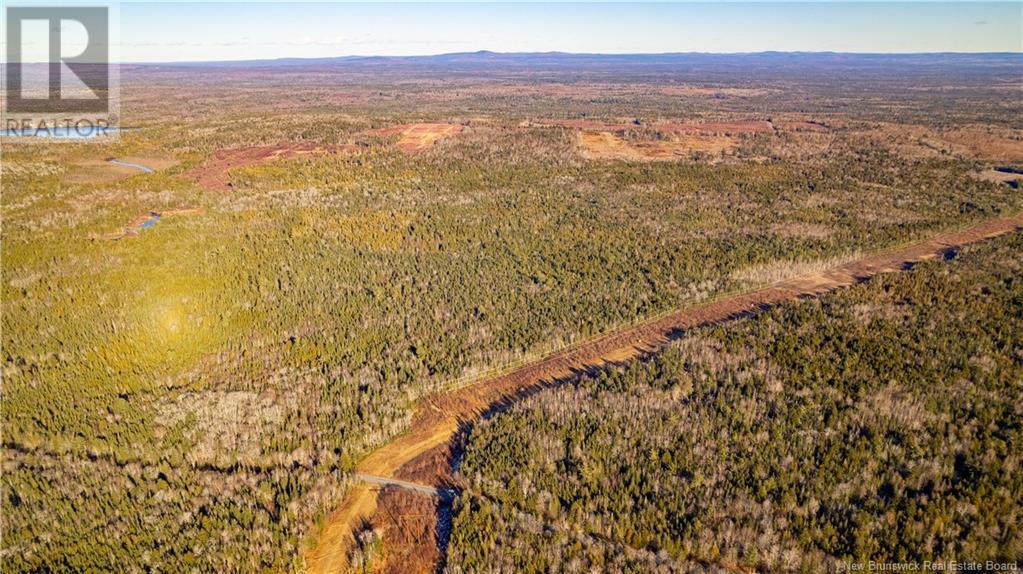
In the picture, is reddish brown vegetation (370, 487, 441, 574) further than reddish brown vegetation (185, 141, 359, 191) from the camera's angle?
No

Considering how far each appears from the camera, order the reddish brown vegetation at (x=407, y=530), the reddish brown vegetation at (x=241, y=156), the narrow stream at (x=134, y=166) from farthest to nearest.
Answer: the narrow stream at (x=134, y=166), the reddish brown vegetation at (x=241, y=156), the reddish brown vegetation at (x=407, y=530)

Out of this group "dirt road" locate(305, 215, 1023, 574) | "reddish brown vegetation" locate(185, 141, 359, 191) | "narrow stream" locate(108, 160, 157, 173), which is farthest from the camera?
"narrow stream" locate(108, 160, 157, 173)

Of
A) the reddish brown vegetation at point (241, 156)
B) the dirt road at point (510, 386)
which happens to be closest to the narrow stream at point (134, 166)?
the reddish brown vegetation at point (241, 156)

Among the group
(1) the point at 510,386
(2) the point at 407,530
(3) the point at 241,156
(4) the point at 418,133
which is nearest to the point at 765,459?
(1) the point at 510,386

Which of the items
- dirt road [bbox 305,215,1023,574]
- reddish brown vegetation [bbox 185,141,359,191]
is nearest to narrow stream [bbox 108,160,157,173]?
reddish brown vegetation [bbox 185,141,359,191]

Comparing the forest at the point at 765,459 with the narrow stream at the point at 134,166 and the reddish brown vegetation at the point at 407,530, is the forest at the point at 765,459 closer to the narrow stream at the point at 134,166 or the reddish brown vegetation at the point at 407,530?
the reddish brown vegetation at the point at 407,530

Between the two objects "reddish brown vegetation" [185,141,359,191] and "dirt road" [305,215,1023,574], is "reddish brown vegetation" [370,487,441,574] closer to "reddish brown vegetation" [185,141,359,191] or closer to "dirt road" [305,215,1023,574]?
"dirt road" [305,215,1023,574]

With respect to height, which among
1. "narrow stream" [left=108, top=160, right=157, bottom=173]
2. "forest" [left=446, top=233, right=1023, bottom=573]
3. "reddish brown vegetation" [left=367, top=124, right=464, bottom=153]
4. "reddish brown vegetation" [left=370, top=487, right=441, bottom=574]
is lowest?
"reddish brown vegetation" [left=370, top=487, right=441, bottom=574]

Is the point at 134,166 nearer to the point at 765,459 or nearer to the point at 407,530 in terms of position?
the point at 407,530

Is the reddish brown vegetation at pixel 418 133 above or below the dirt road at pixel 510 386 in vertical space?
above
